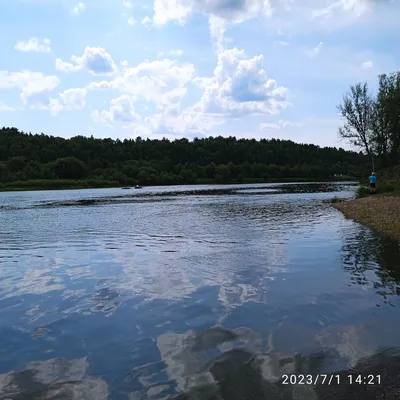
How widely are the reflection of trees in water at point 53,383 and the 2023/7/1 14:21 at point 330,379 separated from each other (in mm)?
3109

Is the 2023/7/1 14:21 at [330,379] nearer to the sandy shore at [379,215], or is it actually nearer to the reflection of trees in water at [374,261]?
the reflection of trees in water at [374,261]

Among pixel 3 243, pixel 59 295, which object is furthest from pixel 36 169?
pixel 59 295

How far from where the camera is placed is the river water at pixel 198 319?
7262 millimetres

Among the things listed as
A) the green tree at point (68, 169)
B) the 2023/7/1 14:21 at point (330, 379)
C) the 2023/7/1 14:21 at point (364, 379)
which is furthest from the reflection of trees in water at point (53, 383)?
the green tree at point (68, 169)

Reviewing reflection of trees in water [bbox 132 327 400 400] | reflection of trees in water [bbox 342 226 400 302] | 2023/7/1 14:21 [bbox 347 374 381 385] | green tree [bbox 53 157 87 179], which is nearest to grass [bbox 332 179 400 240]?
reflection of trees in water [bbox 342 226 400 302]

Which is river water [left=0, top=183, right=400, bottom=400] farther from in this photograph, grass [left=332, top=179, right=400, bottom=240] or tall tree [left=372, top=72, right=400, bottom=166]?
tall tree [left=372, top=72, right=400, bottom=166]

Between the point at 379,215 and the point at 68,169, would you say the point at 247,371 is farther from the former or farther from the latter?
the point at 68,169

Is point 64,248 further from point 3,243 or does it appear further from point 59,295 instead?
point 59,295

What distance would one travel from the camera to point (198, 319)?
408 inches

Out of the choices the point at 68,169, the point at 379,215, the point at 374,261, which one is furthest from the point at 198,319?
the point at 68,169

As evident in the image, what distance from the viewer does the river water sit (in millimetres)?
7262

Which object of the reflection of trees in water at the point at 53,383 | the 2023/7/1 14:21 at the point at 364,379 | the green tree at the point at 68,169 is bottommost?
the reflection of trees in water at the point at 53,383

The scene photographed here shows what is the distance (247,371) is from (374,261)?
1041 cm

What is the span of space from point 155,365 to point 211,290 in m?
5.17
